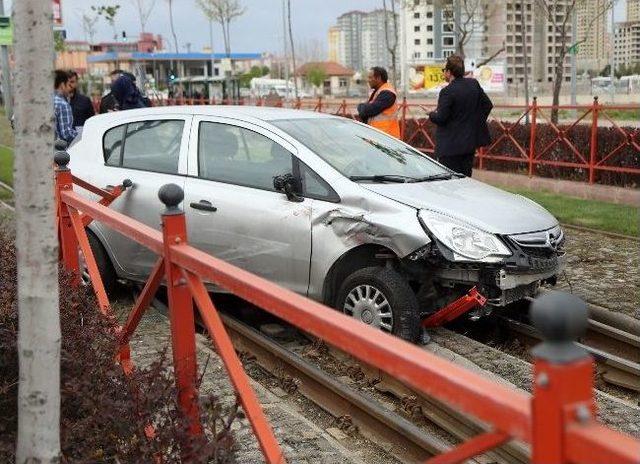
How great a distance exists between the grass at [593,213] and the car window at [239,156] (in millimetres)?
4872

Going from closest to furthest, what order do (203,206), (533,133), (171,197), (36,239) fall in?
(36,239) < (171,197) < (203,206) < (533,133)

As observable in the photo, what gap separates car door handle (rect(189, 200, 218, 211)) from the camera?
600 centimetres

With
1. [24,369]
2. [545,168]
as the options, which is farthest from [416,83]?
[24,369]

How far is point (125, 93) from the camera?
11.9 m

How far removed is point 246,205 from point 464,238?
1.58m

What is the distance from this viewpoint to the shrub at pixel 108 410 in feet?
9.02

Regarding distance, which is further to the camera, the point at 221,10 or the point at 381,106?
the point at 221,10

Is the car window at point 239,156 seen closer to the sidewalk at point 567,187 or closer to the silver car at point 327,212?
the silver car at point 327,212

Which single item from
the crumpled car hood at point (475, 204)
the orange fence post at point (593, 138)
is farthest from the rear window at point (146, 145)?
the orange fence post at point (593, 138)

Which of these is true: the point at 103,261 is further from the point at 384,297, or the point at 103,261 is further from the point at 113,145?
the point at 384,297

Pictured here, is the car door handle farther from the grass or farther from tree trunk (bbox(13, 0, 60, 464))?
the grass

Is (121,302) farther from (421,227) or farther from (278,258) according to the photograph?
(421,227)

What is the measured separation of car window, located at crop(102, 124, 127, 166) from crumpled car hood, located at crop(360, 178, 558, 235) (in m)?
2.29

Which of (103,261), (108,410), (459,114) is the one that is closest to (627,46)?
(459,114)
